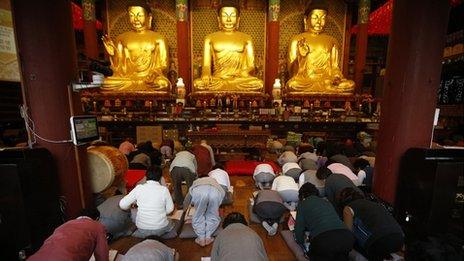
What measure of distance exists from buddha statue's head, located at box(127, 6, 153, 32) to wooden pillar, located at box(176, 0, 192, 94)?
1257 millimetres

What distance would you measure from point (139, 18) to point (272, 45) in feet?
16.0

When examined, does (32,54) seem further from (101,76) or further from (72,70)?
(101,76)

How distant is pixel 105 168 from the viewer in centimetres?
375

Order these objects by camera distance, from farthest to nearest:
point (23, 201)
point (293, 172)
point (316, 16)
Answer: point (316, 16)
point (293, 172)
point (23, 201)

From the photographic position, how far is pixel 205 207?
10.3 feet

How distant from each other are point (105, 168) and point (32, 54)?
1725 mm

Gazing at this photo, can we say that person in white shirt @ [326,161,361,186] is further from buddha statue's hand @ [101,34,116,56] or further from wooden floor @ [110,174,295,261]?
buddha statue's hand @ [101,34,116,56]

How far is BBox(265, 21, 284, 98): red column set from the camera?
9003 mm

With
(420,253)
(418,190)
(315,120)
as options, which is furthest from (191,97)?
(420,253)

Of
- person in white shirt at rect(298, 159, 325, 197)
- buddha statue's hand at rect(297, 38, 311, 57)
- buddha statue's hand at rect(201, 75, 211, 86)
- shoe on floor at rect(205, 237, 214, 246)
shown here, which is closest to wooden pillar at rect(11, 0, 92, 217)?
shoe on floor at rect(205, 237, 214, 246)

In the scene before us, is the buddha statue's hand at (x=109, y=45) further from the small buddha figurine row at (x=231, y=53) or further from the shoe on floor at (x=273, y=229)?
the shoe on floor at (x=273, y=229)

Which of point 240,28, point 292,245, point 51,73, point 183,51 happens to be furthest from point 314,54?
point 51,73

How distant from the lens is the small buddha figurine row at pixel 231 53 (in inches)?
349

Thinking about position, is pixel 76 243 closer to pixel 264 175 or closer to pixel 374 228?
pixel 374 228
